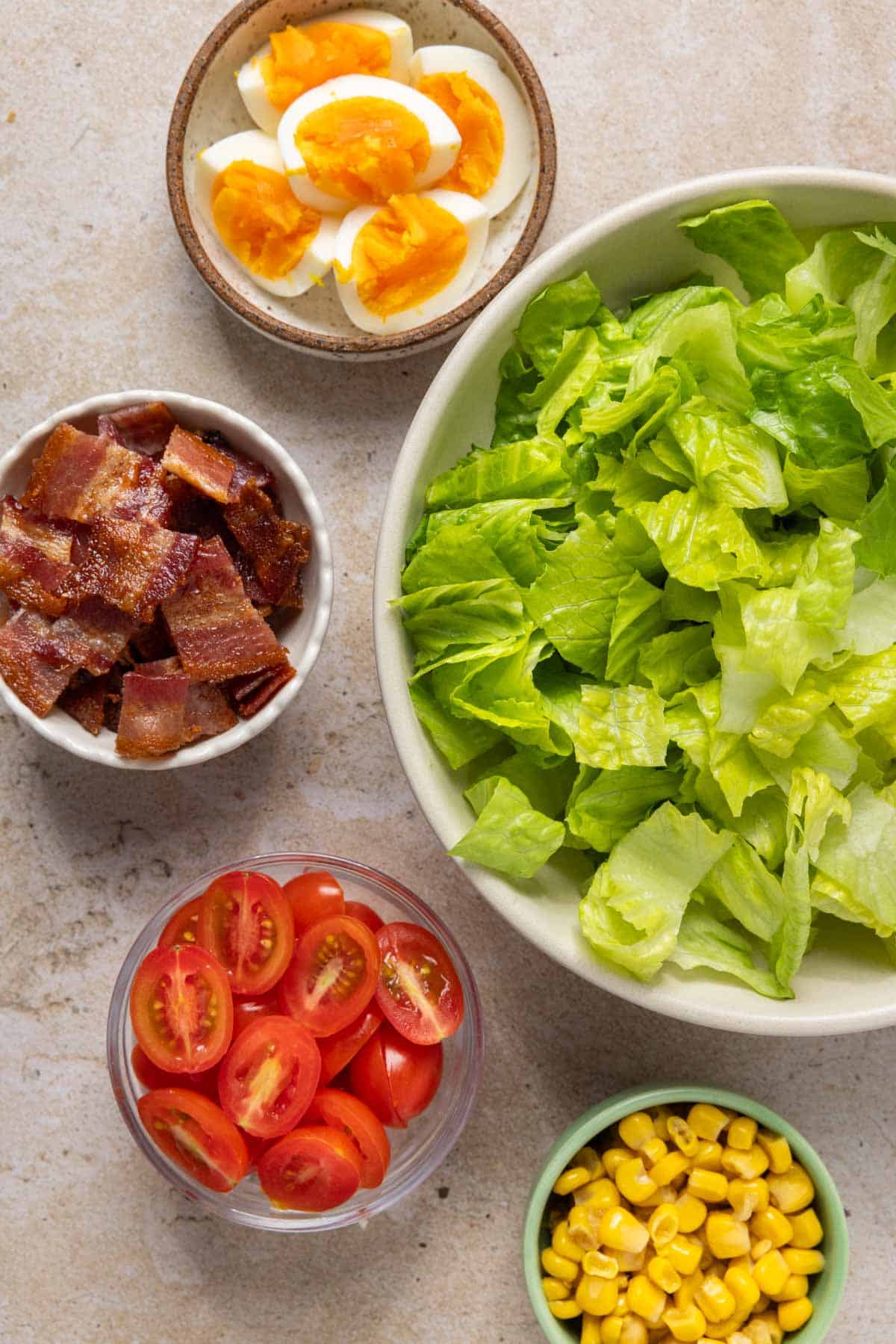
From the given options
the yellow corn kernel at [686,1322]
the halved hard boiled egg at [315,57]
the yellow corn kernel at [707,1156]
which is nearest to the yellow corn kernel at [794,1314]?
the yellow corn kernel at [686,1322]

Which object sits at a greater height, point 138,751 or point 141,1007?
point 138,751

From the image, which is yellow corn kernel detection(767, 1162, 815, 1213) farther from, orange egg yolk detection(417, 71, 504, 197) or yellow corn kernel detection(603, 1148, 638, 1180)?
orange egg yolk detection(417, 71, 504, 197)

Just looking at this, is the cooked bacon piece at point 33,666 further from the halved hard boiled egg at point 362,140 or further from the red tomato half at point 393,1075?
the halved hard boiled egg at point 362,140

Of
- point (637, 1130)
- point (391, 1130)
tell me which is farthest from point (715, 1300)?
point (391, 1130)

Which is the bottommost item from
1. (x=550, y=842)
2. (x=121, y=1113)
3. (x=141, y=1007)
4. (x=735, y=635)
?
(x=121, y=1113)

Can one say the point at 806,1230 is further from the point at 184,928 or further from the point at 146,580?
the point at 146,580

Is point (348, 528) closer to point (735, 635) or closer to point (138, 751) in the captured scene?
point (138, 751)

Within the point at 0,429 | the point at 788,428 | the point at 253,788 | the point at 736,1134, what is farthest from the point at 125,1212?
the point at 788,428
